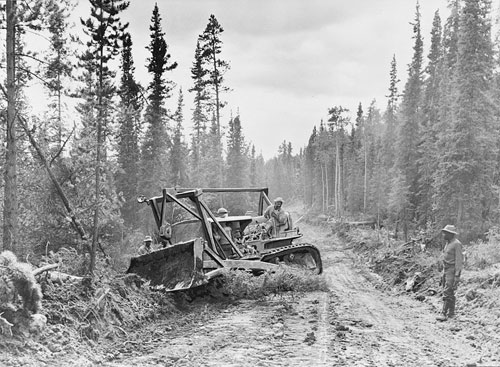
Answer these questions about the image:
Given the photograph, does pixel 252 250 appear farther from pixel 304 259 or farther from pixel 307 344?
pixel 307 344

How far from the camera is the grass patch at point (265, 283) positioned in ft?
32.7

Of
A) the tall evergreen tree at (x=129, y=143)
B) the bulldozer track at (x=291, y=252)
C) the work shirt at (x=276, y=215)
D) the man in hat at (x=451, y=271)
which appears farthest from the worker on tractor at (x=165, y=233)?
the tall evergreen tree at (x=129, y=143)

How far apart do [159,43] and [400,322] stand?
28.7 m

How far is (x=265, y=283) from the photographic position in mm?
10180

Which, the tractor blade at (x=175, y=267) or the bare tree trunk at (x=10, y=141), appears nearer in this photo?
the tractor blade at (x=175, y=267)

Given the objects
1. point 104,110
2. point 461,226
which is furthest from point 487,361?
point 461,226

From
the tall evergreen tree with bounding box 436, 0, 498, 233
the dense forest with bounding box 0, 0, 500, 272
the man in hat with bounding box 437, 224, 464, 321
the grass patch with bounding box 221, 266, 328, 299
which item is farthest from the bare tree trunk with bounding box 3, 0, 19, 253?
the tall evergreen tree with bounding box 436, 0, 498, 233

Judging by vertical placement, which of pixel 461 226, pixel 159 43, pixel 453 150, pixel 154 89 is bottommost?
pixel 461 226

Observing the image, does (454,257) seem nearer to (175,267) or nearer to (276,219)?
(276,219)

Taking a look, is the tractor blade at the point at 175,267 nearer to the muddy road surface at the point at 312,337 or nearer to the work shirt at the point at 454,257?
the muddy road surface at the point at 312,337

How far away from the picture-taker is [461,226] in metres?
25.7

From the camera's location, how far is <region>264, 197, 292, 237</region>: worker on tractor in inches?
510

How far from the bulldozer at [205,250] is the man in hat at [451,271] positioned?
374 cm

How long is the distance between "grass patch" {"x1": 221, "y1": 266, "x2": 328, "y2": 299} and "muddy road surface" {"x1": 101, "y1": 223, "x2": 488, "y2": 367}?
1.03ft
